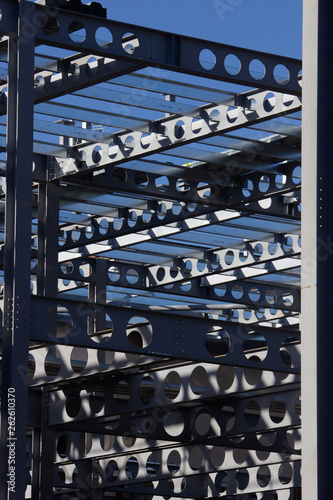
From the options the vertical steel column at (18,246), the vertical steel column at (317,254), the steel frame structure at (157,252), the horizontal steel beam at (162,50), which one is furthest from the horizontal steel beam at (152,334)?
the vertical steel column at (317,254)

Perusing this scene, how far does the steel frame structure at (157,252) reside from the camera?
1435cm

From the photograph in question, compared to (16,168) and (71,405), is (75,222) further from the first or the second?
(16,168)

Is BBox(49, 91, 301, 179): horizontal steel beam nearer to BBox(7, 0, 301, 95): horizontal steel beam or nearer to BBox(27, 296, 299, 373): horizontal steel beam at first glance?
BBox(7, 0, 301, 95): horizontal steel beam

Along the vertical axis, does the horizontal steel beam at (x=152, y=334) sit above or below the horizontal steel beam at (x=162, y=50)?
below

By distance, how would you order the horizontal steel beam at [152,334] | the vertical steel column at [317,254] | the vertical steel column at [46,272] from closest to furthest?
1. the vertical steel column at [317,254]
2. the horizontal steel beam at [152,334]
3. the vertical steel column at [46,272]

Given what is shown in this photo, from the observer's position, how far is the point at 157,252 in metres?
27.1

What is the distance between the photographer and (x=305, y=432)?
8.71 m

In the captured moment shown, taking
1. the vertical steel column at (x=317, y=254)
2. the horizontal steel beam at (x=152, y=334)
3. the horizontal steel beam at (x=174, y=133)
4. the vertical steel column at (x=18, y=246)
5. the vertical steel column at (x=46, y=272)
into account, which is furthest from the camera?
the vertical steel column at (x=46, y=272)

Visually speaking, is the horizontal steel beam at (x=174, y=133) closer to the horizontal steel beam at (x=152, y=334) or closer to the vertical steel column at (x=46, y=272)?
the vertical steel column at (x=46, y=272)

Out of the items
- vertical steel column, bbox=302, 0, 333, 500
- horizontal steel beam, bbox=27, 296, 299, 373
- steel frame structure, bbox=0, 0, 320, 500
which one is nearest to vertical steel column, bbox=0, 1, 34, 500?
steel frame structure, bbox=0, 0, 320, 500

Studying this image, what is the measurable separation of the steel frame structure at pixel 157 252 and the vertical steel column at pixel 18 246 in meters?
0.02

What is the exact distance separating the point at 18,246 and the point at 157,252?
1246cm

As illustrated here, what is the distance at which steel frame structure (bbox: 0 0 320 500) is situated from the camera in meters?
14.4

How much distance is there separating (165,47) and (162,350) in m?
4.16
